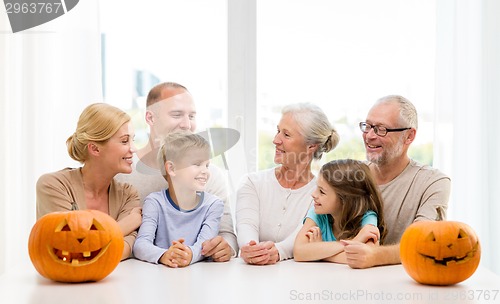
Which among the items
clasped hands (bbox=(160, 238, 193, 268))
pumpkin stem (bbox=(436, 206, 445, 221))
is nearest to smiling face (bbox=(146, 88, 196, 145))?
clasped hands (bbox=(160, 238, 193, 268))

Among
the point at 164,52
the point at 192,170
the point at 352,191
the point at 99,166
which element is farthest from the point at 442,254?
the point at 164,52

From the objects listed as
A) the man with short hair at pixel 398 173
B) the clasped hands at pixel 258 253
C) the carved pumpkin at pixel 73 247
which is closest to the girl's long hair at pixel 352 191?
the man with short hair at pixel 398 173

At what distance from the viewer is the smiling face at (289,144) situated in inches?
99.6

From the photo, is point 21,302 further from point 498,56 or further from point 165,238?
point 498,56

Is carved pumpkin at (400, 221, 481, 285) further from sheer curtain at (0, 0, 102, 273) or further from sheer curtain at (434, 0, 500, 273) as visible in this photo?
sheer curtain at (0, 0, 102, 273)

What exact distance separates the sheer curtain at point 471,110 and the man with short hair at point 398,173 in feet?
1.72

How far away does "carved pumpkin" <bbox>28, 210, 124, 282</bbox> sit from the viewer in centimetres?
204

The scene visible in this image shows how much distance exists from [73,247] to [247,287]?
479 mm

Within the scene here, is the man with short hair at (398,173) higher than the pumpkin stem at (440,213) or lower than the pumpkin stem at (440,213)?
higher

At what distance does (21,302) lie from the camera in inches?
72.0

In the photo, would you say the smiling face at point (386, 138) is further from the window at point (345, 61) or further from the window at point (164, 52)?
the window at point (164, 52)

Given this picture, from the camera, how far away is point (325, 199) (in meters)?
2.35

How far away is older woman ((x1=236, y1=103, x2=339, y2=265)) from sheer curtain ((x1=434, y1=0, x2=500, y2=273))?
69 cm

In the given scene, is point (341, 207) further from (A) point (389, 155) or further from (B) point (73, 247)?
(B) point (73, 247)
